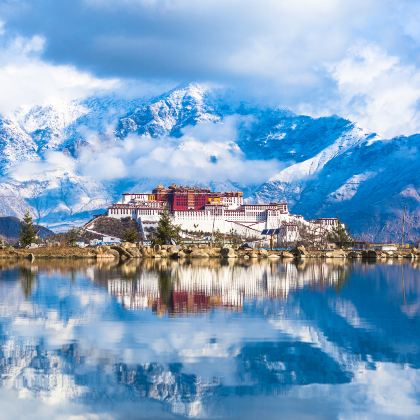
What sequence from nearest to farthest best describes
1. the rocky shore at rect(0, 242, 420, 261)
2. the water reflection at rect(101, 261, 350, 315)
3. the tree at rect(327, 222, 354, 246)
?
the water reflection at rect(101, 261, 350, 315)
the rocky shore at rect(0, 242, 420, 261)
the tree at rect(327, 222, 354, 246)

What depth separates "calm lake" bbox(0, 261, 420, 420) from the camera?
2367 cm

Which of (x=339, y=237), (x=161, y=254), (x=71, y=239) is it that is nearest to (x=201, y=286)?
(x=161, y=254)

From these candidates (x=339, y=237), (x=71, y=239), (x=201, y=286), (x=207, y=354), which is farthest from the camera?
(x=339, y=237)

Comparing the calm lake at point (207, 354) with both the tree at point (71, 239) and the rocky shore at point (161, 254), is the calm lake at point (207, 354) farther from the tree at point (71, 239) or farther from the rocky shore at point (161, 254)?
the tree at point (71, 239)

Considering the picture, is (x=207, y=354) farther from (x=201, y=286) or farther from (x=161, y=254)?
(x=161, y=254)

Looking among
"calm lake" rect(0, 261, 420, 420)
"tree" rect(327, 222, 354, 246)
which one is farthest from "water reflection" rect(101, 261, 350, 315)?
"tree" rect(327, 222, 354, 246)

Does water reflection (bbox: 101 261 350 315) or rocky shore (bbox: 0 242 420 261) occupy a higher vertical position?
rocky shore (bbox: 0 242 420 261)

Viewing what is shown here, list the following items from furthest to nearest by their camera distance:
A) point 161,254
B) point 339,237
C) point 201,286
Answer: point 339,237 → point 161,254 → point 201,286

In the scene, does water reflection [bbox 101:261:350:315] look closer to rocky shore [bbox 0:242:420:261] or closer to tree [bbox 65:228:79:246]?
rocky shore [bbox 0:242:420:261]

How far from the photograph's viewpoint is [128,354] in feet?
98.0

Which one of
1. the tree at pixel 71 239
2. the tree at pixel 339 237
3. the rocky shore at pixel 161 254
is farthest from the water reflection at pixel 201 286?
the tree at pixel 339 237

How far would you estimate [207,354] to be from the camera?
30.1 m

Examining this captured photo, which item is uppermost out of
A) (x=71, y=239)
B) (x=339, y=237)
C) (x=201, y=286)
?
(x=339, y=237)

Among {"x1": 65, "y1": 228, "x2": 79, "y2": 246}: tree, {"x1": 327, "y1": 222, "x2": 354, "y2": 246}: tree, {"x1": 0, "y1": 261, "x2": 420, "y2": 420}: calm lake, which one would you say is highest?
{"x1": 327, "y1": 222, "x2": 354, "y2": 246}: tree
